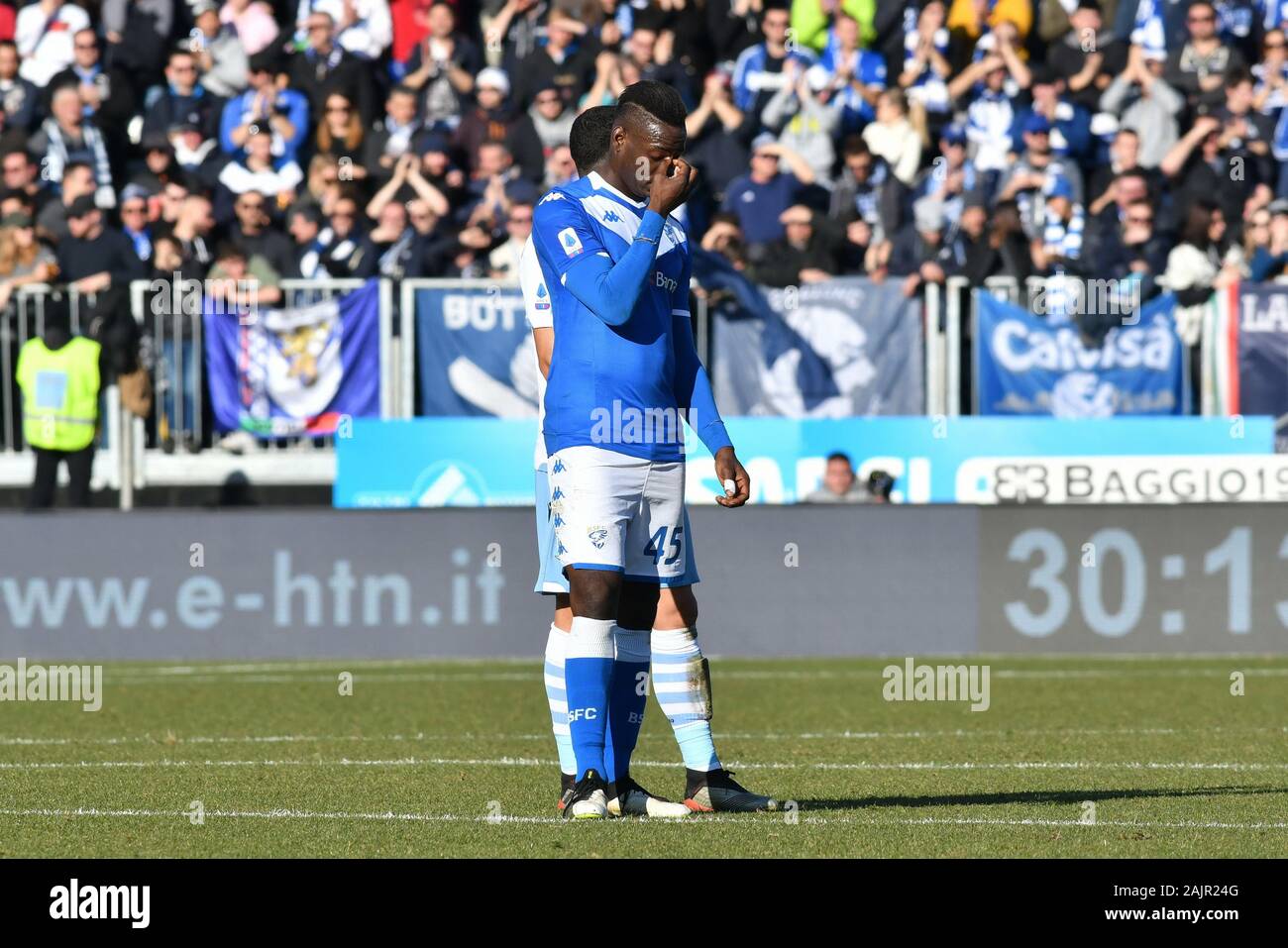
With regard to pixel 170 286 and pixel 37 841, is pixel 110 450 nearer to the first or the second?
pixel 170 286

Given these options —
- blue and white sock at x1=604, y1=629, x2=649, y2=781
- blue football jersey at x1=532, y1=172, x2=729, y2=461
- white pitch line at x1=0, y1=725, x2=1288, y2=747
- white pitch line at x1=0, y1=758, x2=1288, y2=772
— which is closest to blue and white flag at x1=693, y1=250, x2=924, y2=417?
white pitch line at x1=0, y1=725, x2=1288, y2=747

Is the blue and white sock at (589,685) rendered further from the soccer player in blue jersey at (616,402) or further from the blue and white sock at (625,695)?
the blue and white sock at (625,695)

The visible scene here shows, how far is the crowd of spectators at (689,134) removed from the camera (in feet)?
62.1

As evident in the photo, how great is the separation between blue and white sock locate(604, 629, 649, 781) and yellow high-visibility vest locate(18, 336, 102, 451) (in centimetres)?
1069

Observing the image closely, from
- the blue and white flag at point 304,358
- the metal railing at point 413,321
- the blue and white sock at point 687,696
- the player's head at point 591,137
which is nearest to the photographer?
the player's head at point 591,137

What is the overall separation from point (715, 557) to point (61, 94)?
315 inches

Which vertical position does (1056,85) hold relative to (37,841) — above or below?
above

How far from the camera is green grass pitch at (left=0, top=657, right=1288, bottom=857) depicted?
734 cm

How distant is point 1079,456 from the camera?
56.7 feet

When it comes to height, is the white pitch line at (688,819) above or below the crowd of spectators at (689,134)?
below

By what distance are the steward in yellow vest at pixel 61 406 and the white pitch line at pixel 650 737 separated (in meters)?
6.65

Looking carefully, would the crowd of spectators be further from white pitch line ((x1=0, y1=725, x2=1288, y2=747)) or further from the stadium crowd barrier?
white pitch line ((x1=0, y1=725, x2=1288, y2=747))

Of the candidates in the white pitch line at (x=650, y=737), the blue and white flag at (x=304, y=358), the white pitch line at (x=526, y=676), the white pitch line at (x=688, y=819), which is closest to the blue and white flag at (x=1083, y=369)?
the white pitch line at (x=526, y=676)
